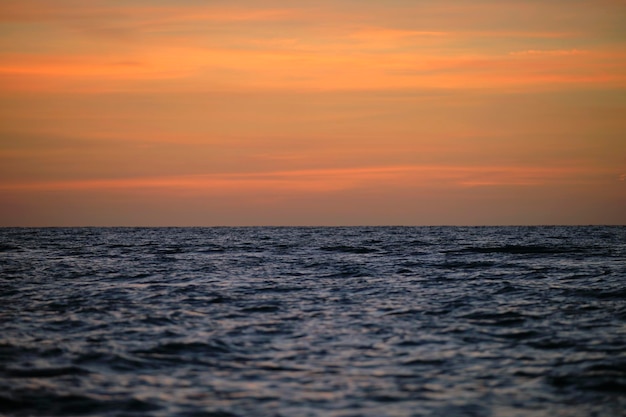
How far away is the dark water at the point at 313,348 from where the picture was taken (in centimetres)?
1104

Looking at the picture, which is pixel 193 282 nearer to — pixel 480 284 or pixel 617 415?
pixel 480 284

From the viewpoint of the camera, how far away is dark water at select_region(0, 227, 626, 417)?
1104cm

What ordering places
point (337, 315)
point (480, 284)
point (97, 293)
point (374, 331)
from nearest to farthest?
point (374, 331), point (337, 315), point (97, 293), point (480, 284)

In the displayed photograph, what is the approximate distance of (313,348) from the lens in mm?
14961

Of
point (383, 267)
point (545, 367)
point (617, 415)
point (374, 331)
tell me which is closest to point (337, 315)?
point (374, 331)

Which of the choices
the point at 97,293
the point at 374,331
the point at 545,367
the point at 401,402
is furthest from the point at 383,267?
the point at 401,402

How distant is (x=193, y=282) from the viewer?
2966 cm

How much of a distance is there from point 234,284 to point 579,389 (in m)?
18.6

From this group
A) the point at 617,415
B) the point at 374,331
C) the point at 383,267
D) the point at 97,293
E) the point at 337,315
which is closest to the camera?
the point at 617,415

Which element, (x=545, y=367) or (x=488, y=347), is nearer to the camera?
(x=545, y=367)

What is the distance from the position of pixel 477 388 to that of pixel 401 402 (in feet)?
5.35

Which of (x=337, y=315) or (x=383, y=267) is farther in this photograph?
(x=383, y=267)

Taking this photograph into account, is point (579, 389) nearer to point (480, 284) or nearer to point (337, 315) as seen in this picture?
point (337, 315)

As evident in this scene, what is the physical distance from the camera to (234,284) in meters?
28.8
